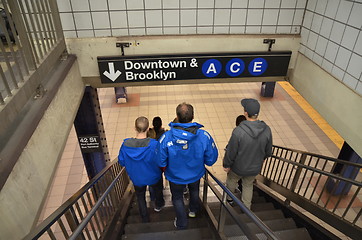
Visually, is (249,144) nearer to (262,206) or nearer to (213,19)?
(262,206)

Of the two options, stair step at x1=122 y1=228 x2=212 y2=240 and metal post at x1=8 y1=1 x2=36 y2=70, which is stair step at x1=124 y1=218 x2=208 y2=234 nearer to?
stair step at x1=122 y1=228 x2=212 y2=240

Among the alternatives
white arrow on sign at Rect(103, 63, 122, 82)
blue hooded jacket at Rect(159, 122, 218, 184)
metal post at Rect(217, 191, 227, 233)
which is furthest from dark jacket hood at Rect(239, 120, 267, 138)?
white arrow on sign at Rect(103, 63, 122, 82)

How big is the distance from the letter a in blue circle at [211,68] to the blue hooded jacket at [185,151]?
1.51 metres

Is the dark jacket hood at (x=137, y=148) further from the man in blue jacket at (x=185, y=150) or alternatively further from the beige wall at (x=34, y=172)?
the beige wall at (x=34, y=172)

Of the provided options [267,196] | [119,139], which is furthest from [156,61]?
[119,139]

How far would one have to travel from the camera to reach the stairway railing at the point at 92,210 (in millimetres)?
1732

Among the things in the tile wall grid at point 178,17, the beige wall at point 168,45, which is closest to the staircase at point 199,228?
the beige wall at point 168,45

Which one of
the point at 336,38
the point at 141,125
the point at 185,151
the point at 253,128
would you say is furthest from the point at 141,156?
the point at 336,38

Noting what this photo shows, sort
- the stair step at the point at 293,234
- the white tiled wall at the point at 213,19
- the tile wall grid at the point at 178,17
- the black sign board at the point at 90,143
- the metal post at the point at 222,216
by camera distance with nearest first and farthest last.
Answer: the metal post at the point at 222,216 → the stair step at the point at 293,234 → the white tiled wall at the point at 213,19 → the tile wall grid at the point at 178,17 → the black sign board at the point at 90,143

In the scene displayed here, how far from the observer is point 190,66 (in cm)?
365

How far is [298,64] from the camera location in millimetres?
3803

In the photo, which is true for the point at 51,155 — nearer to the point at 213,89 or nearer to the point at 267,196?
the point at 267,196

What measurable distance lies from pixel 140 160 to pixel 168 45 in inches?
70.7

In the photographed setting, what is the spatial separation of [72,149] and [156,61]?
5.37 meters
